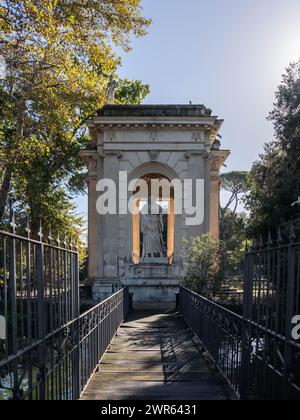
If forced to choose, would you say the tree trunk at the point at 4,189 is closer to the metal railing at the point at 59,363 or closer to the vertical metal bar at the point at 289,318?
the metal railing at the point at 59,363

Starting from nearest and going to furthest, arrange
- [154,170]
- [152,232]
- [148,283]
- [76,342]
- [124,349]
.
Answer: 1. [76,342]
2. [124,349]
3. [148,283]
4. [152,232]
5. [154,170]

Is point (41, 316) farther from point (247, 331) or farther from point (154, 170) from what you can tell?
point (154, 170)

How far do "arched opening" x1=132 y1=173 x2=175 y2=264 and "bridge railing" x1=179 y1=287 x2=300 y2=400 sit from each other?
13.7m

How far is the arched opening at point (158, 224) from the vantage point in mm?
22578

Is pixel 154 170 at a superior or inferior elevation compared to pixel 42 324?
superior

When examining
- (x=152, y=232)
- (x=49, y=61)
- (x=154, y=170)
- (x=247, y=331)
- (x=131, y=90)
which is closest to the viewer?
(x=247, y=331)

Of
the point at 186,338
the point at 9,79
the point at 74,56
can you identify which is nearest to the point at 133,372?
the point at 186,338

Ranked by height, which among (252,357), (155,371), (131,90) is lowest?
(155,371)

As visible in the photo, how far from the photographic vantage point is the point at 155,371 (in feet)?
26.3

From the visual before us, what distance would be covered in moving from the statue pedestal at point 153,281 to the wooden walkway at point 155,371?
754 centimetres

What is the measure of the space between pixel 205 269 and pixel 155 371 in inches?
333

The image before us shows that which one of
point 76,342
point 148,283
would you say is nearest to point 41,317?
point 76,342
